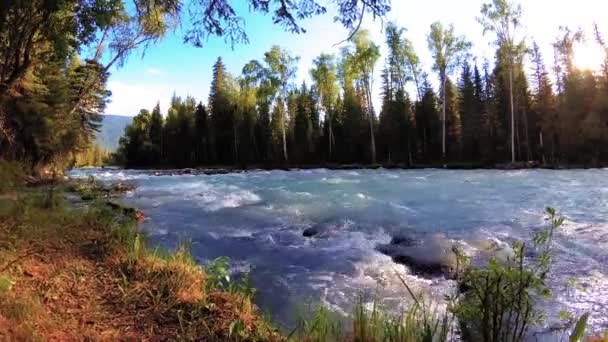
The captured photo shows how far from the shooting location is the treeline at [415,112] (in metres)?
33.6

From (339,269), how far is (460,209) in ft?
16.5

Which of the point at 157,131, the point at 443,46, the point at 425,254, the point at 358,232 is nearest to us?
the point at 425,254

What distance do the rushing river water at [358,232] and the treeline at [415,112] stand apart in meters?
23.9

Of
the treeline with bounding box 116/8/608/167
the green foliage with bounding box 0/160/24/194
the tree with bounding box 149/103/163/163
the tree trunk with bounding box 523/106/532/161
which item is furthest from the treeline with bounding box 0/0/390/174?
the tree with bounding box 149/103/163/163

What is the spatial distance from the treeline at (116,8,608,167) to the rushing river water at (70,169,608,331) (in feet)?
78.5

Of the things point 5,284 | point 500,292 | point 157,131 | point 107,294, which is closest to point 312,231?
point 107,294

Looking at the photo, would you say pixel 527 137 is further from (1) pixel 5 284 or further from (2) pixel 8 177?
(1) pixel 5 284

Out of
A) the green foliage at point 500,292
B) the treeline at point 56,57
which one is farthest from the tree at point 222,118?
the green foliage at point 500,292

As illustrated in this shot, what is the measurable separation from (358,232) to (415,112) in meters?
39.2

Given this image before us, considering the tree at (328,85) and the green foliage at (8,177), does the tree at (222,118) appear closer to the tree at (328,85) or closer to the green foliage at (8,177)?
the tree at (328,85)

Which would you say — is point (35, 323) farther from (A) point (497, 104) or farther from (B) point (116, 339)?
(A) point (497, 104)


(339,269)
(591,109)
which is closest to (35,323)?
(339,269)

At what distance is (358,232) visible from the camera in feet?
23.6

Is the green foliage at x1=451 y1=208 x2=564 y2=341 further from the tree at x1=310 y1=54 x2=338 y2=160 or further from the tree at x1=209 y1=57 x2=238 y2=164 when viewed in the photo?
the tree at x1=209 y1=57 x2=238 y2=164
